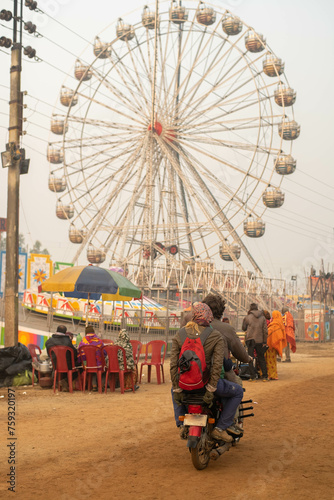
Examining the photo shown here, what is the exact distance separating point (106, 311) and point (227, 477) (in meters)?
20.0

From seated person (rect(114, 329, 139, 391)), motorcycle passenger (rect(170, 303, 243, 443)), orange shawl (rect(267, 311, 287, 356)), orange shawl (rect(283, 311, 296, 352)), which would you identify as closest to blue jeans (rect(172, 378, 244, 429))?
motorcycle passenger (rect(170, 303, 243, 443))

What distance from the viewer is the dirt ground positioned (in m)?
4.89

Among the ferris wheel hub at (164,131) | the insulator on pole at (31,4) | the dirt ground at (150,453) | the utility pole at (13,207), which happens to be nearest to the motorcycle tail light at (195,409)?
the dirt ground at (150,453)

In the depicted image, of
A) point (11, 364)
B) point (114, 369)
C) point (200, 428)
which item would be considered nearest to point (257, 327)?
point (114, 369)

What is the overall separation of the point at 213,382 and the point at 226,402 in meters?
0.39

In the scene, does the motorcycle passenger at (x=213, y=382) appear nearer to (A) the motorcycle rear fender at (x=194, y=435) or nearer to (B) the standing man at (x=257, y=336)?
(A) the motorcycle rear fender at (x=194, y=435)

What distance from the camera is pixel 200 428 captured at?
17.7 feet

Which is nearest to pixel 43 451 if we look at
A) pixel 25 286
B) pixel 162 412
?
pixel 162 412

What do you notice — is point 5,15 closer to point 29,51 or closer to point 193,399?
point 29,51

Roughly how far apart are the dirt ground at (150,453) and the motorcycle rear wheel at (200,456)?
61mm

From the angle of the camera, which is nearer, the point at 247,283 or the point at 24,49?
the point at 24,49

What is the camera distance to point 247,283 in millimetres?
33344

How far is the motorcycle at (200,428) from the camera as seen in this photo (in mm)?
5359

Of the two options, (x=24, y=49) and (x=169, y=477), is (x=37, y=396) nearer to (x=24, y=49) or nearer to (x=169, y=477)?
(x=169, y=477)
